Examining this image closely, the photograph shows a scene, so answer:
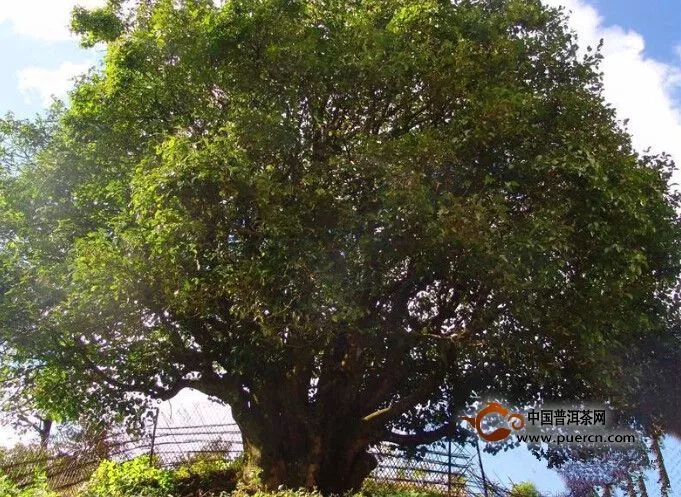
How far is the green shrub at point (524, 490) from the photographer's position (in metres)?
12.8

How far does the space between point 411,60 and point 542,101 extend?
93.9 inches

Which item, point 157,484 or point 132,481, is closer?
point 132,481

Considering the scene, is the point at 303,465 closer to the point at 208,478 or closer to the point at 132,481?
the point at 208,478

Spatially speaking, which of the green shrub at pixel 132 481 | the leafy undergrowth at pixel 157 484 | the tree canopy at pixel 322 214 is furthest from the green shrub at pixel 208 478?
the tree canopy at pixel 322 214

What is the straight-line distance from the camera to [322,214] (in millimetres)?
7758

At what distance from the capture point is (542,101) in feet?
29.5

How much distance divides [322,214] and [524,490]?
10113 millimetres

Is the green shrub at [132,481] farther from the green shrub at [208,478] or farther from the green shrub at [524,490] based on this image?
the green shrub at [524,490]

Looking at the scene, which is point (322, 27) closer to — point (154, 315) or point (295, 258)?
point (295, 258)

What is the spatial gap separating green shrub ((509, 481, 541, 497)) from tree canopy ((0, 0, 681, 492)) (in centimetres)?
395

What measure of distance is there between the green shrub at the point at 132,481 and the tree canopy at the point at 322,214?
106cm

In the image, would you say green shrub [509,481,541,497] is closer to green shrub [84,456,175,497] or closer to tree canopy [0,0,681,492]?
tree canopy [0,0,681,492]

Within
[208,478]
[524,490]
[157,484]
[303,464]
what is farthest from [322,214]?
[524,490]

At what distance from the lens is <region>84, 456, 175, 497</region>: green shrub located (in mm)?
9545
